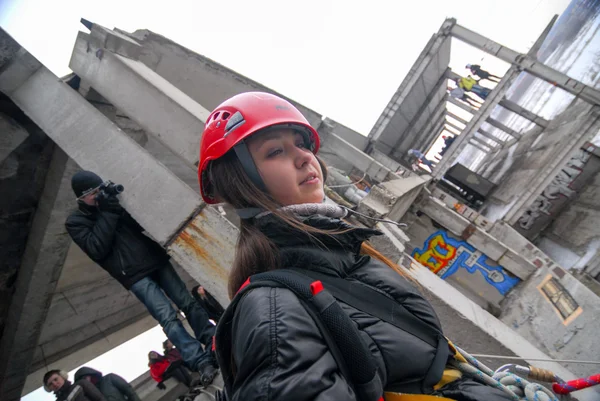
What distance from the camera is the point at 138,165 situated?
300cm

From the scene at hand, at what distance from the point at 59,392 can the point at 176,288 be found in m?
3.16

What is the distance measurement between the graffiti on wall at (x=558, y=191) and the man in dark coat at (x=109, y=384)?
18616 millimetres

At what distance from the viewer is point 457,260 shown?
8266 mm

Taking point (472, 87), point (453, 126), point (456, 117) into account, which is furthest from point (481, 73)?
point (453, 126)

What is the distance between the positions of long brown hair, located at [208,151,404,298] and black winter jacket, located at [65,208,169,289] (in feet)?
7.01

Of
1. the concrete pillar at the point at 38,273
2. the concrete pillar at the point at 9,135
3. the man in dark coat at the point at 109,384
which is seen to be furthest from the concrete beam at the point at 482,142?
the concrete pillar at the point at 9,135

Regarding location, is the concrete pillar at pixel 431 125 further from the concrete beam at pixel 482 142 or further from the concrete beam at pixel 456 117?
the concrete beam at pixel 482 142

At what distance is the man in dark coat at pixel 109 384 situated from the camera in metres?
4.29

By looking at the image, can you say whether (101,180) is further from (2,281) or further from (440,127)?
(440,127)

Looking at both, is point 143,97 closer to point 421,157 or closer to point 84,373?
point 84,373

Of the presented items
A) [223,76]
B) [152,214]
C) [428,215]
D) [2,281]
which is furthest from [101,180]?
[428,215]

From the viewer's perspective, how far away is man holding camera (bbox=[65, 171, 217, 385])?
2914 mm

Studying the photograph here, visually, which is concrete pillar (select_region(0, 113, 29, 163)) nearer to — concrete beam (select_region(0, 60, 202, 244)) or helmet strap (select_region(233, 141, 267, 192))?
concrete beam (select_region(0, 60, 202, 244))

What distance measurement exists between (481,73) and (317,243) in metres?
16.7
